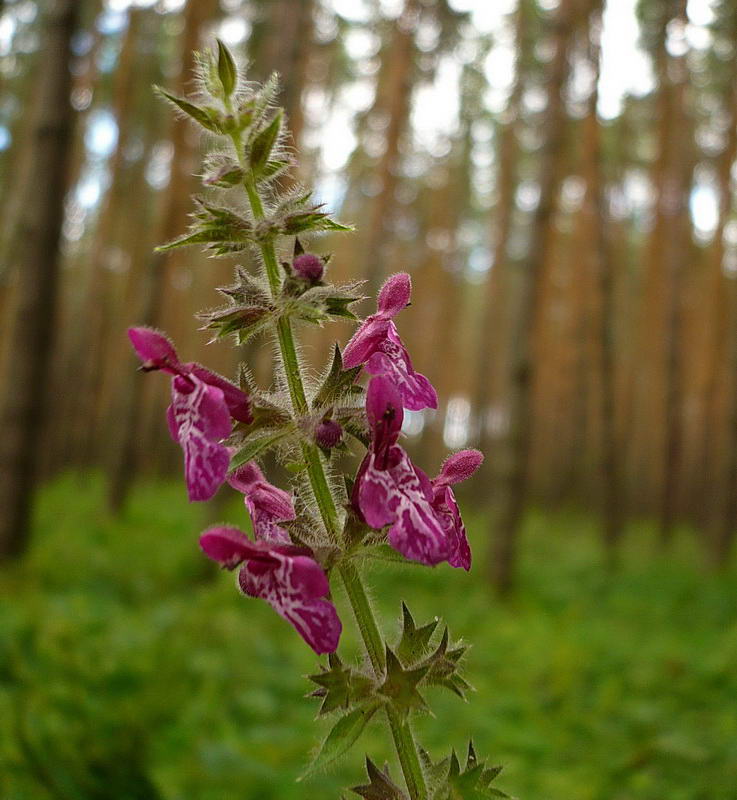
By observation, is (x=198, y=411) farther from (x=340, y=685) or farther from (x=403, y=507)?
(x=340, y=685)

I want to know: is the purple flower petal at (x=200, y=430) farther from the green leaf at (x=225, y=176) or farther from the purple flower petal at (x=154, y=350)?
the green leaf at (x=225, y=176)

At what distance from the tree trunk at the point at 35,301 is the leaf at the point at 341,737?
5875 millimetres

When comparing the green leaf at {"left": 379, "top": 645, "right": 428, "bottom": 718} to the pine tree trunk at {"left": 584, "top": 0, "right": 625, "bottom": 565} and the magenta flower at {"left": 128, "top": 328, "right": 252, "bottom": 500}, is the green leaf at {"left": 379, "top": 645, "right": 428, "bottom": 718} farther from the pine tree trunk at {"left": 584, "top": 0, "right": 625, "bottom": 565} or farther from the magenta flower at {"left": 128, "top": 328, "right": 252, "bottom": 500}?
the pine tree trunk at {"left": 584, "top": 0, "right": 625, "bottom": 565}

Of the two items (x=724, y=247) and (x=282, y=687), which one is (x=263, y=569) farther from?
(x=724, y=247)

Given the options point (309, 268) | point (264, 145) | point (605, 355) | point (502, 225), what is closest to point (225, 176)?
point (264, 145)

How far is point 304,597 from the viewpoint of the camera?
1.27 metres

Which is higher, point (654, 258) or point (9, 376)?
point (654, 258)

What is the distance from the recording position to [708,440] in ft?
50.5

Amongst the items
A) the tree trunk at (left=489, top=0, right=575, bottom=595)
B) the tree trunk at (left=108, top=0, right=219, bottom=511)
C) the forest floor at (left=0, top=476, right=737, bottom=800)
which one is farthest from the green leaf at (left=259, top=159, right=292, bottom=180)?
the tree trunk at (left=108, top=0, right=219, bottom=511)

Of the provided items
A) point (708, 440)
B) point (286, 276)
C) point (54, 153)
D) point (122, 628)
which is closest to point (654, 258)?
point (708, 440)

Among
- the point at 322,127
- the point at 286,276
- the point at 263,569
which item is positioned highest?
the point at 322,127

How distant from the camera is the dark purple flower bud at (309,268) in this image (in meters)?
1.36

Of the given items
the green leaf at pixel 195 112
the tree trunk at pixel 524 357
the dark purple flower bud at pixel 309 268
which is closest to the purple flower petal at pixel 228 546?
the dark purple flower bud at pixel 309 268

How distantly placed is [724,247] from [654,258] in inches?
61.0
